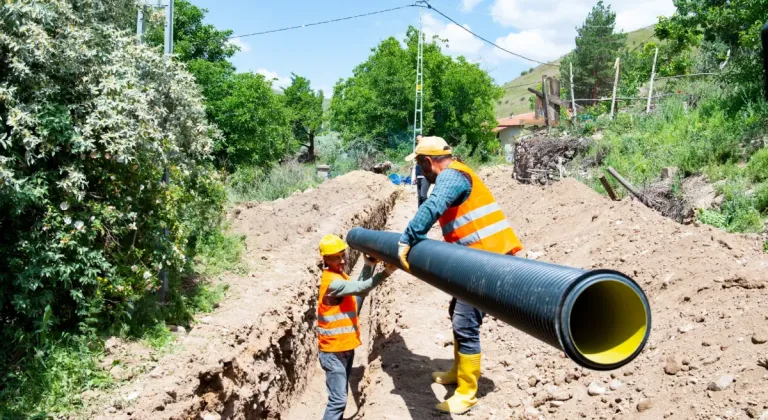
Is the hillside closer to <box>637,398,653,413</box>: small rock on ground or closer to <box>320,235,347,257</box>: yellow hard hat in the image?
<box>320,235,347,257</box>: yellow hard hat

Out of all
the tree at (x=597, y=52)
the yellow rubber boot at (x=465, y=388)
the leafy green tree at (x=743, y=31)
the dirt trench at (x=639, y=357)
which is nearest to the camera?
the dirt trench at (x=639, y=357)

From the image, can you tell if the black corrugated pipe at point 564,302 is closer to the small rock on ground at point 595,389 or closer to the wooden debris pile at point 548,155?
the small rock on ground at point 595,389

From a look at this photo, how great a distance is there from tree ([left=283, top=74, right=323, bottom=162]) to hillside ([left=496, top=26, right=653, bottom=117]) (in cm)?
5875

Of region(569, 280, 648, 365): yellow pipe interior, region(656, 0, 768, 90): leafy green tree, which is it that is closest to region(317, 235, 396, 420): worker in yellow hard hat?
region(569, 280, 648, 365): yellow pipe interior

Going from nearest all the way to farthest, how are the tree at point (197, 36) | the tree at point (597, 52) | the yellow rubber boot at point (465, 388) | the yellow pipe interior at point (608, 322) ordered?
the yellow pipe interior at point (608, 322), the yellow rubber boot at point (465, 388), the tree at point (197, 36), the tree at point (597, 52)

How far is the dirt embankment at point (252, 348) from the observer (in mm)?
4199

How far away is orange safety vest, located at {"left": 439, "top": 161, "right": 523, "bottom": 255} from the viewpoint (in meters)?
4.29

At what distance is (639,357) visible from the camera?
4.63m

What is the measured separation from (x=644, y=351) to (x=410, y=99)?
35.0 m

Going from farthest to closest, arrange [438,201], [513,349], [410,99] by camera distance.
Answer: [410,99], [513,349], [438,201]

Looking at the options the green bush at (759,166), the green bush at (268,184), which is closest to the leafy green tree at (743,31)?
the green bush at (759,166)

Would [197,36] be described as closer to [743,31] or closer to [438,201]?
[743,31]

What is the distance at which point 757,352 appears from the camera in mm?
3801

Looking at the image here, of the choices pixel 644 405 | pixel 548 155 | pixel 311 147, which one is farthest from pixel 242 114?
pixel 311 147
